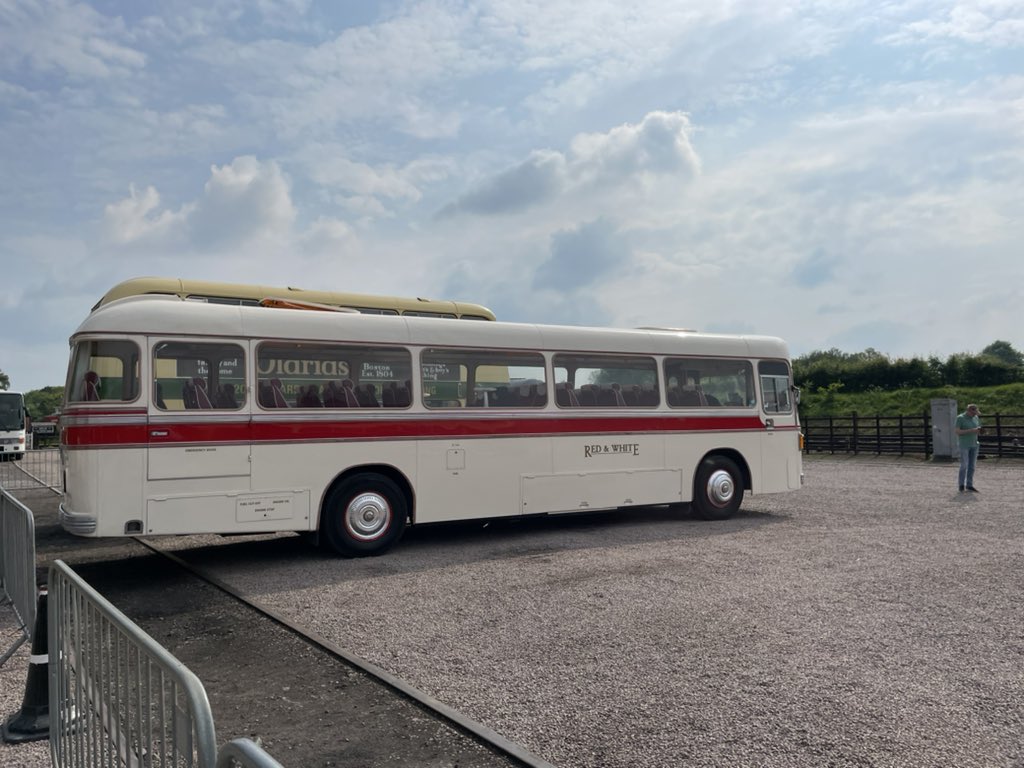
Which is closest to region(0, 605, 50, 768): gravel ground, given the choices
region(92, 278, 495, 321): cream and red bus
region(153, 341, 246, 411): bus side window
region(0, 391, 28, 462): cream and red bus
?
region(153, 341, 246, 411): bus side window

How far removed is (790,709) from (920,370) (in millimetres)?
38707

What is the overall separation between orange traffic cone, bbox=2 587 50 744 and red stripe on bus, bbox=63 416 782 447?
4.23 m

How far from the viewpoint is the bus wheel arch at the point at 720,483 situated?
1329cm

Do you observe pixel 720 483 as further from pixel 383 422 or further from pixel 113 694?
pixel 113 694

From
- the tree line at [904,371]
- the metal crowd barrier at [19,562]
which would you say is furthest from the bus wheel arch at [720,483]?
the tree line at [904,371]

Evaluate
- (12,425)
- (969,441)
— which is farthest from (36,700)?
(12,425)

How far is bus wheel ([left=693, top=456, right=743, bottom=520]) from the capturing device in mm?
13289

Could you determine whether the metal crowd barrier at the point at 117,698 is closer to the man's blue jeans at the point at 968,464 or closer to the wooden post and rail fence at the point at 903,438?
the man's blue jeans at the point at 968,464

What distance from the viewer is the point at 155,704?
291 centimetres

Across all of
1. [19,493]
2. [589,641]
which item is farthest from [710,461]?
[19,493]

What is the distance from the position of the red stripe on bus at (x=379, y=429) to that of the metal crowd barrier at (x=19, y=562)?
1259 mm

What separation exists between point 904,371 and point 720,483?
3062cm

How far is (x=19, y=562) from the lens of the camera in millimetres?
6879

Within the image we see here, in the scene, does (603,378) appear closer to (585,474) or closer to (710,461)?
(585,474)
